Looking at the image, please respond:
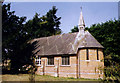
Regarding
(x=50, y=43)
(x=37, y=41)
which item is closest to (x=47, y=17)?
(x=37, y=41)

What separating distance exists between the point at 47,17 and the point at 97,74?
40575 millimetres

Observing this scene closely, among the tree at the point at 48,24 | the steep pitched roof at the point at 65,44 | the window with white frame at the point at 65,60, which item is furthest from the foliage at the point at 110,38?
the tree at the point at 48,24

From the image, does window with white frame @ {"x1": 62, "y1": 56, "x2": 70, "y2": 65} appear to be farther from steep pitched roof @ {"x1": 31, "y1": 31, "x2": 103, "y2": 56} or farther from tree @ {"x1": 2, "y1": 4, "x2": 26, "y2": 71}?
tree @ {"x1": 2, "y1": 4, "x2": 26, "y2": 71}

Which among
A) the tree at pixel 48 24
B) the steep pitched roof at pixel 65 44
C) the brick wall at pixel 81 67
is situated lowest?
the brick wall at pixel 81 67

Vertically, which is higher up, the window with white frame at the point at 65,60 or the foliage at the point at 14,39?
the foliage at the point at 14,39

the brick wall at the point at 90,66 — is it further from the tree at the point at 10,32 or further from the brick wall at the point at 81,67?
the tree at the point at 10,32

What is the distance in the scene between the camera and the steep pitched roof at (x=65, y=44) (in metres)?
23.7

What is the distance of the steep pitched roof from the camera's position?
2373cm

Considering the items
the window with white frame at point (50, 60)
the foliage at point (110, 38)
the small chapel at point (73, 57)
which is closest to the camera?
the small chapel at point (73, 57)

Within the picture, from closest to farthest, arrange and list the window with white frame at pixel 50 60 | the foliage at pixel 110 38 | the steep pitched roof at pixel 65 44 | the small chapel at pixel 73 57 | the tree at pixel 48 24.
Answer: the small chapel at pixel 73 57 → the steep pitched roof at pixel 65 44 → the window with white frame at pixel 50 60 → the foliage at pixel 110 38 → the tree at pixel 48 24

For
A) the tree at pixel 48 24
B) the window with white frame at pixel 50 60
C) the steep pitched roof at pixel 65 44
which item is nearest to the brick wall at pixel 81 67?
the window with white frame at pixel 50 60

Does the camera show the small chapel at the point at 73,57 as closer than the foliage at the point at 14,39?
Yes

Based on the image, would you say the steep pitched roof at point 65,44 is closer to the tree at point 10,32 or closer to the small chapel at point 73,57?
the small chapel at point 73,57

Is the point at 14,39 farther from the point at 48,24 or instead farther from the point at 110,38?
the point at 48,24
